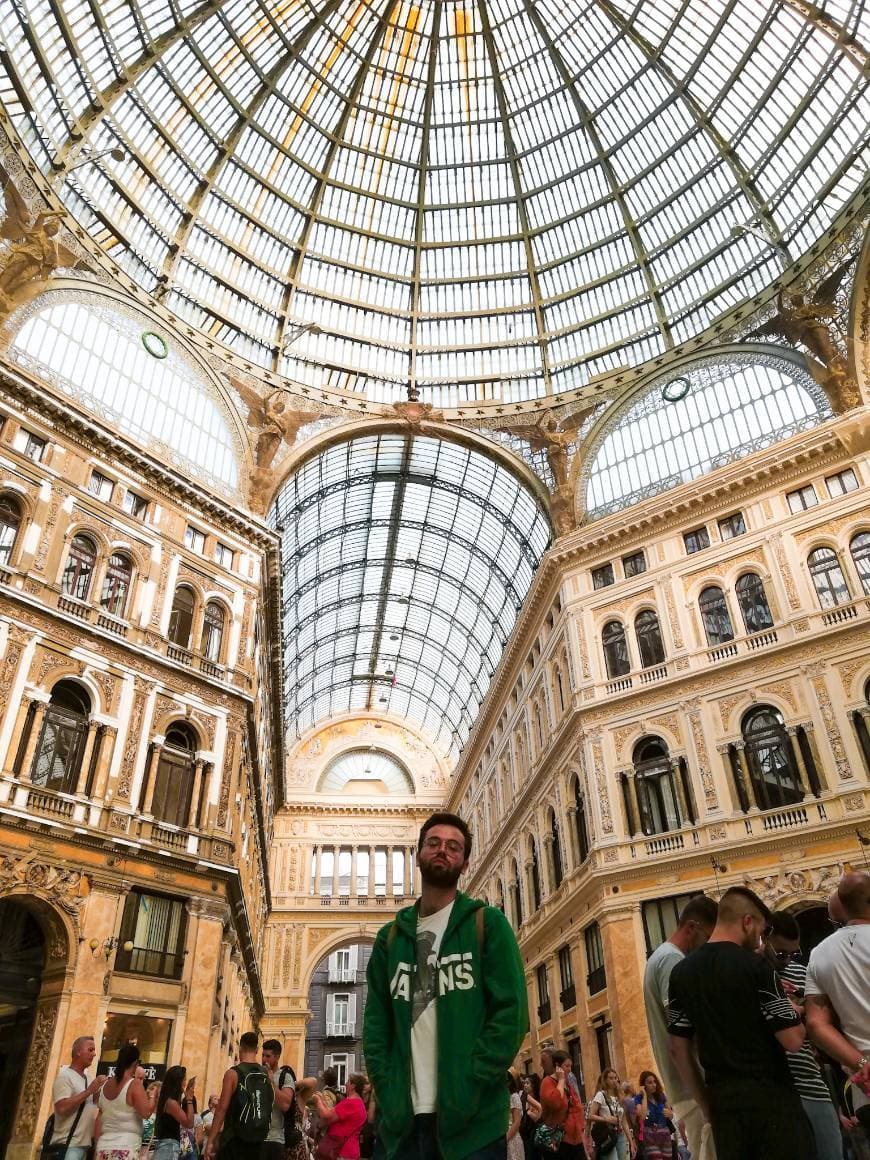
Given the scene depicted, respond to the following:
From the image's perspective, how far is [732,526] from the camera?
29.2m

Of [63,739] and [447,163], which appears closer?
[63,739]

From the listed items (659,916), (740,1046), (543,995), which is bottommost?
(740,1046)

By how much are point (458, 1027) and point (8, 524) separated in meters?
23.1

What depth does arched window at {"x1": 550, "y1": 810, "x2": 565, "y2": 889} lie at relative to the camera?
32944 mm

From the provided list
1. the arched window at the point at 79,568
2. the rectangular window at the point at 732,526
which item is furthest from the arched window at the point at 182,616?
the rectangular window at the point at 732,526

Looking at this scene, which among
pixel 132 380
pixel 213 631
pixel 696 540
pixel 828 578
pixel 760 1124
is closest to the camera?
pixel 760 1124

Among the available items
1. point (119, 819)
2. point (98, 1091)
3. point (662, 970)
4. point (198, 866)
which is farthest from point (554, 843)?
point (662, 970)

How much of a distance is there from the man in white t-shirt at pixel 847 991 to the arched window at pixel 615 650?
81.7ft

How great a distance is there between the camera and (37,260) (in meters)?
26.5

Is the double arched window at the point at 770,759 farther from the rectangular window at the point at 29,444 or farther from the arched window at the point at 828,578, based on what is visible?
the rectangular window at the point at 29,444

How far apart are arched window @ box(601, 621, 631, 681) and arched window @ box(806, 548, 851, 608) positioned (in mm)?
6676

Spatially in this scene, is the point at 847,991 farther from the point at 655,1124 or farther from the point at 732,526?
the point at 732,526

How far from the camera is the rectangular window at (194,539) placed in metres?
28.9

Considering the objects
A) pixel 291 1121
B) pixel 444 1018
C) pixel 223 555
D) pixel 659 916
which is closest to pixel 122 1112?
pixel 291 1121
